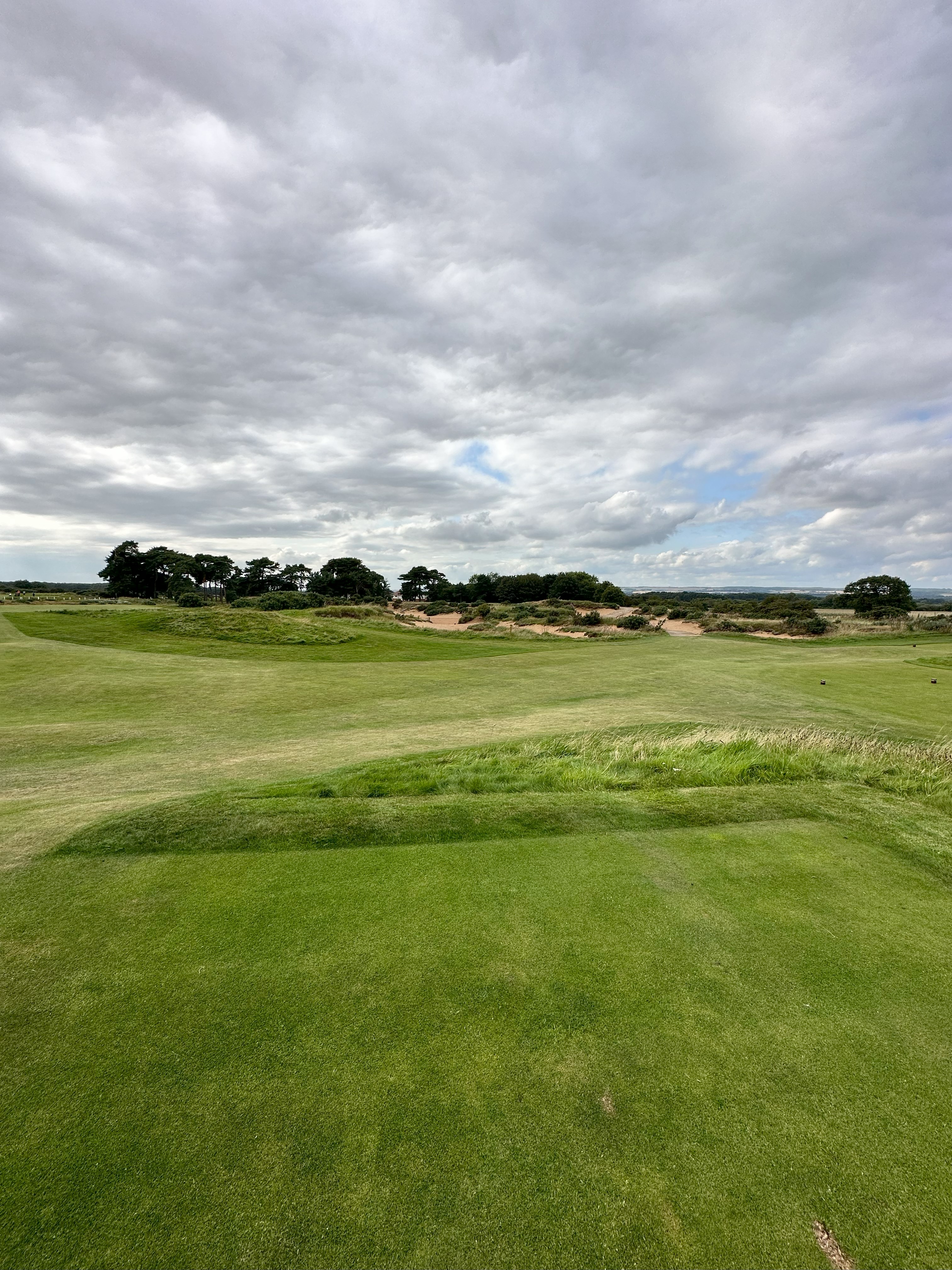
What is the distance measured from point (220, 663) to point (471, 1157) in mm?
26882

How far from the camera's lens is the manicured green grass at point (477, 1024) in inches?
92.3

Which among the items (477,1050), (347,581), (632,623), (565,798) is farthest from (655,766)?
(347,581)

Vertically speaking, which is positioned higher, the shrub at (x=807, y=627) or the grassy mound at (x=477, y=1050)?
the shrub at (x=807, y=627)

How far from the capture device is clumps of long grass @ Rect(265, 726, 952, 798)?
8.35 m

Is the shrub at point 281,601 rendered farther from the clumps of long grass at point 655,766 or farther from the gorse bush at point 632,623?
the clumps of long grass at point 655,766

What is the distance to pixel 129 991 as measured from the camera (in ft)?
11.9

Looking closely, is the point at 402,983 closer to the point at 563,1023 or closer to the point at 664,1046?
the point at 563,1023

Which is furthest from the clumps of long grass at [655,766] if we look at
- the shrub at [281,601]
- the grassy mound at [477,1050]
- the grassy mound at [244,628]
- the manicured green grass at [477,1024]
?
the shrub at [281,601]

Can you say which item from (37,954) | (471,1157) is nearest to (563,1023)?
(471,1157)

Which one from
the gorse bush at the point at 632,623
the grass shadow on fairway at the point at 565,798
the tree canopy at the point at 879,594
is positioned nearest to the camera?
the grass shadow on fairway at the point at 565,798

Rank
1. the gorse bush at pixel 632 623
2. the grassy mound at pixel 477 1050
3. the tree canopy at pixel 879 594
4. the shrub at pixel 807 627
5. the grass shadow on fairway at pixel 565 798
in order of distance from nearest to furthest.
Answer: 1. the grassy mound at pixel 477 1050
2. the grass shadow on fairway at pixel 565 798
3. the shrub at pixel 807 627
4. the gorse bush at pixel 632 623
5. the tree canopy at pixel 879 594

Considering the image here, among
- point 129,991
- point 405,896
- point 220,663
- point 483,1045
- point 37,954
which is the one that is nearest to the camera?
point 483,1045

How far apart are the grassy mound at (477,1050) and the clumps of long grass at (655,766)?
2175 mm

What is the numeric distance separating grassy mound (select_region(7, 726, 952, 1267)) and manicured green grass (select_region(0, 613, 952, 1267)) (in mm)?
16
